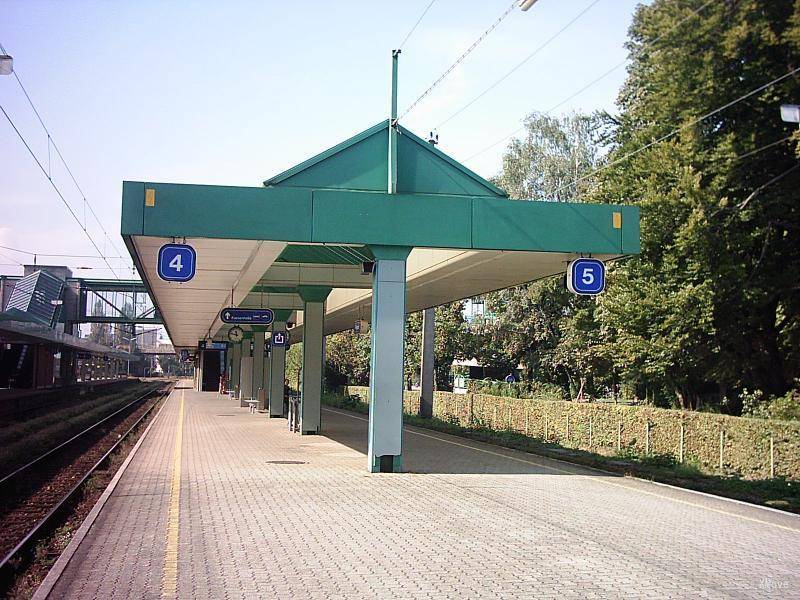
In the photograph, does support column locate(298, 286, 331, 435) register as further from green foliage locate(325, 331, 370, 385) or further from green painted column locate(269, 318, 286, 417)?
green foliage locate(325, 331, 370, 385)

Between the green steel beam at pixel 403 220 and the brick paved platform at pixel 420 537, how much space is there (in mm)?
3699

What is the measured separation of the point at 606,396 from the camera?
47.8 m

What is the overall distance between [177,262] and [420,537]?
21.1 feet

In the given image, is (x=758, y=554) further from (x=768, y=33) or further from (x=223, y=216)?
(x=768, y=33)

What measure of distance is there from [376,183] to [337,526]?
21.2ft

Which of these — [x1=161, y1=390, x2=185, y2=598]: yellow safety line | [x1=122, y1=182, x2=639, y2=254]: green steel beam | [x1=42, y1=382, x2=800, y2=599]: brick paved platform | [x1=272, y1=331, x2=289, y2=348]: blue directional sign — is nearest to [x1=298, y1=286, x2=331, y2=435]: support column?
[x1=42, y1=382, x2=800, y2=599]: brick paved platform

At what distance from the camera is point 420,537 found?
877 centimetres

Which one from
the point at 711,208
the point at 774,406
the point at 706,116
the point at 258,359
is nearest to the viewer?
the point at 774,406

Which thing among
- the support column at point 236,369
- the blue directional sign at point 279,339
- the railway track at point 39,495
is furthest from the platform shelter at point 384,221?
the support column at point 236,369

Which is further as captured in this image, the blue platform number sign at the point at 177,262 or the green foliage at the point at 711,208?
the green foliage at the point at 711,208

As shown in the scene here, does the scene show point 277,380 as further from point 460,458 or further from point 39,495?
point 39,495

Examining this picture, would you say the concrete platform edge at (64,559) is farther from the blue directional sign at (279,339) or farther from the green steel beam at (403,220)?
the blue directional sign at (279,339)

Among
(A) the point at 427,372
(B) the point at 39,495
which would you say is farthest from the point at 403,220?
(A) the point at 427,372

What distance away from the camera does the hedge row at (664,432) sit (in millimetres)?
15648
